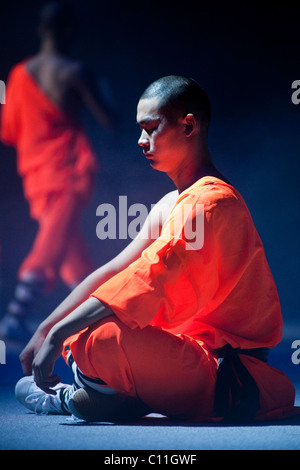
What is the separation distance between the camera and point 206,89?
3.20m

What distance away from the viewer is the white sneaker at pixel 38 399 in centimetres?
161

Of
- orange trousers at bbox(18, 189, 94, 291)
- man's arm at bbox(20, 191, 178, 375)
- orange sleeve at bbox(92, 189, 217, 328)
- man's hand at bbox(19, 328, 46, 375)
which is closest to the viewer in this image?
orange sleeve at bbox(92, 189, 217, 328)

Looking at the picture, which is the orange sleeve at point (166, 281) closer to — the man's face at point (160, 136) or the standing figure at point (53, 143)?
the man's face at point (160, 136)

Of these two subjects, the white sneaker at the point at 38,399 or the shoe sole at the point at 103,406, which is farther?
the white sneaker at the point at 38,399

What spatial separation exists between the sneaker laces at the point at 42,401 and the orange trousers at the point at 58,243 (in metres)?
1.48

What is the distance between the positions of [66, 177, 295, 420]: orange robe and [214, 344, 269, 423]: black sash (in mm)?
17

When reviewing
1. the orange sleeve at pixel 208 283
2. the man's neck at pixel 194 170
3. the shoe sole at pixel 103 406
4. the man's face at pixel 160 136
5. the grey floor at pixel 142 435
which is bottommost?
the grey floor at pixel 142 435

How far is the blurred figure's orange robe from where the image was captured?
10.3 ft

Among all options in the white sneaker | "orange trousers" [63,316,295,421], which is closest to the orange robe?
"orange trousers" [63,316,295,421]

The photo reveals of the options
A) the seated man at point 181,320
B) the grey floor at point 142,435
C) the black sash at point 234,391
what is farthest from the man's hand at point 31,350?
the black sash at point 234,391

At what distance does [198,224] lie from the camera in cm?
143

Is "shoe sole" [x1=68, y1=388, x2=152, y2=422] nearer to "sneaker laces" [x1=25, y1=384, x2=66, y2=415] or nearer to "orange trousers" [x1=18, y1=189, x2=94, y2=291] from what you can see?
"sneaker laces" [x1=25, y1=384, x2=66, y2=415]
